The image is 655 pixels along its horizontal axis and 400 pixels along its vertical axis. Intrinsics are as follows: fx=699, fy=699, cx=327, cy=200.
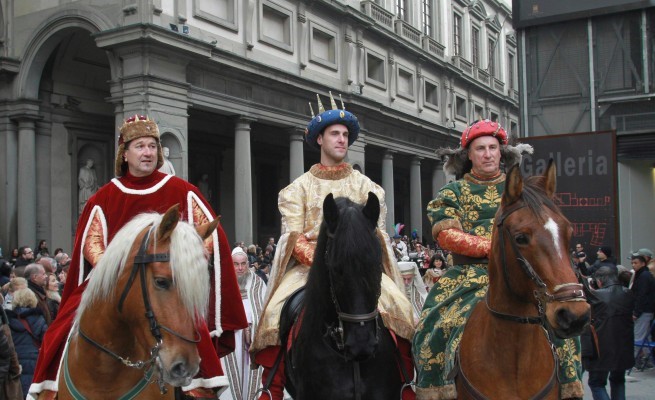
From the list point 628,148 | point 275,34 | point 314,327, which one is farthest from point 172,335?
point 275,34

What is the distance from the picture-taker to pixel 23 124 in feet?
69.9

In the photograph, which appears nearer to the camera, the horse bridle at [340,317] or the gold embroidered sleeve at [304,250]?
the horse bridle at [340,317]

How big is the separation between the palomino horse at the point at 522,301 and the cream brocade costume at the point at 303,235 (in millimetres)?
1138

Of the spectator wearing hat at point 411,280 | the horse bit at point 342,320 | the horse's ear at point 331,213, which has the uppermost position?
the horse's ear at point 331,213

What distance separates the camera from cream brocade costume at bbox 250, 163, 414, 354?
207 inches

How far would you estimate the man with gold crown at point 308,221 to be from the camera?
206 inches

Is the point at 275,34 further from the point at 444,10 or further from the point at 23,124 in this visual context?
the point at 444,10

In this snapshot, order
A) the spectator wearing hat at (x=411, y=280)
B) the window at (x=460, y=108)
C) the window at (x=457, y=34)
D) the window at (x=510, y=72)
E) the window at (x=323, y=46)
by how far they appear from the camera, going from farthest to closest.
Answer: the window at (x=510, y=72) < the window at (x=457, y=34) < the window at (x=460, y=108) < the window at (x=323, y=46) < the spectator wearing hat at (x=411, y=280)

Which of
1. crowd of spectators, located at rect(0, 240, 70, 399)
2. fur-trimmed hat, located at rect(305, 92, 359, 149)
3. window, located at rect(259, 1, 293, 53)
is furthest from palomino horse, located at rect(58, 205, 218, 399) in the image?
window, located at rect(259, 1, 293, 53)

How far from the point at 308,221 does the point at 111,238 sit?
1639mm

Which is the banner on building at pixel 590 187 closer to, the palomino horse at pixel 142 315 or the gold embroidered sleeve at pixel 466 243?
the gold embroidered sleeve at pixel 466 243

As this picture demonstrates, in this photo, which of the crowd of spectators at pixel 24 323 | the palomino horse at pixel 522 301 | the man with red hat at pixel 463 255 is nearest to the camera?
the palomino horse at pixel 522 301

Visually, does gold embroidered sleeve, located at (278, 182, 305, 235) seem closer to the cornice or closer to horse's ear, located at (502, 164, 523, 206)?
horse's ear, located at (502, 164, 523, 206)

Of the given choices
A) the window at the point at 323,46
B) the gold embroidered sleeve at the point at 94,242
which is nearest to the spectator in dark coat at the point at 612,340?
the gold embroidered sleeve at the point at 94,242
